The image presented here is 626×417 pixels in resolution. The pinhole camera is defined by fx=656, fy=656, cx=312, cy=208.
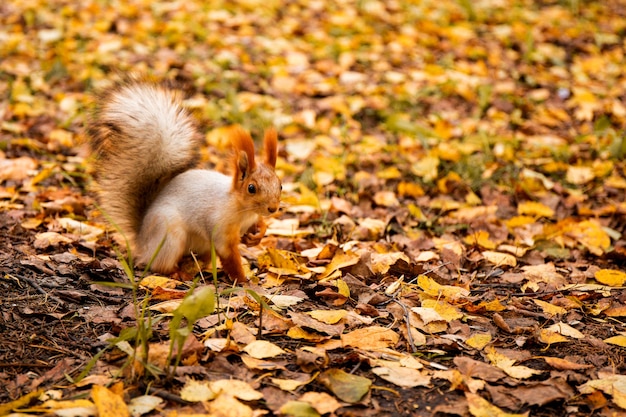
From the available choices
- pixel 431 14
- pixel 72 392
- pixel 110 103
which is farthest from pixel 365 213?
pixel 431 14

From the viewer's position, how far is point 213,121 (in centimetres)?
400

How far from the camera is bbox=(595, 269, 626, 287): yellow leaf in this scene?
7.95 ft

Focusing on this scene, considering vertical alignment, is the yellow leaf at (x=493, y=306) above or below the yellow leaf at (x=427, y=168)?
below

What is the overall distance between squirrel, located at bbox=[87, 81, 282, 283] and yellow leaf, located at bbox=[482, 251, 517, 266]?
0.92m

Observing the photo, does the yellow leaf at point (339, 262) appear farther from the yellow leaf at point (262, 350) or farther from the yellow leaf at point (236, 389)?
the yellow leaf at point (236, 389)

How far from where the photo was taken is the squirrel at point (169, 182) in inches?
90.0

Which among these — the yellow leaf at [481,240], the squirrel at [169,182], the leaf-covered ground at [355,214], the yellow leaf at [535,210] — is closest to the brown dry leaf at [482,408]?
the leaf-covered ground at [355,214]

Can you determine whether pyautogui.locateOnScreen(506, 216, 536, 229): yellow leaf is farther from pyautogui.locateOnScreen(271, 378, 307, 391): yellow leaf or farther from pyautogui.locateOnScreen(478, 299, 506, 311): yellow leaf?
pyautogui.locateOnScreen(271, 378, 307, 391): yellow leaf

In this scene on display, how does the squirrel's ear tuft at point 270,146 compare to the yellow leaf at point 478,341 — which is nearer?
the yellow leaf at point 478,341

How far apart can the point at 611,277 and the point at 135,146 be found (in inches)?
71.8

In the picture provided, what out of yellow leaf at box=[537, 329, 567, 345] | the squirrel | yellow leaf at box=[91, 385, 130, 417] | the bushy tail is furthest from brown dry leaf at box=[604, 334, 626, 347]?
the bushy tail

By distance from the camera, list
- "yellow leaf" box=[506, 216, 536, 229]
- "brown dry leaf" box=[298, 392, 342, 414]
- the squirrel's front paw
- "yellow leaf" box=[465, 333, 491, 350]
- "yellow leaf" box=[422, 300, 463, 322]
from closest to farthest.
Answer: "brown dry leaf" box=[298, 392, 342, 414] → "yellow leaf" box=[465, 333, 491, 350] → "yellow leaf" box=[422, 300, 463, 322] → the squirrel's front paw → "yellow leaf" box=[506, 216, 536, 229]

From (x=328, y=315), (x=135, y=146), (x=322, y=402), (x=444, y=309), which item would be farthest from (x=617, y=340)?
(x=135, y=146)

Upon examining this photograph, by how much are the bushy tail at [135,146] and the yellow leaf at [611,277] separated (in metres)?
1.61
